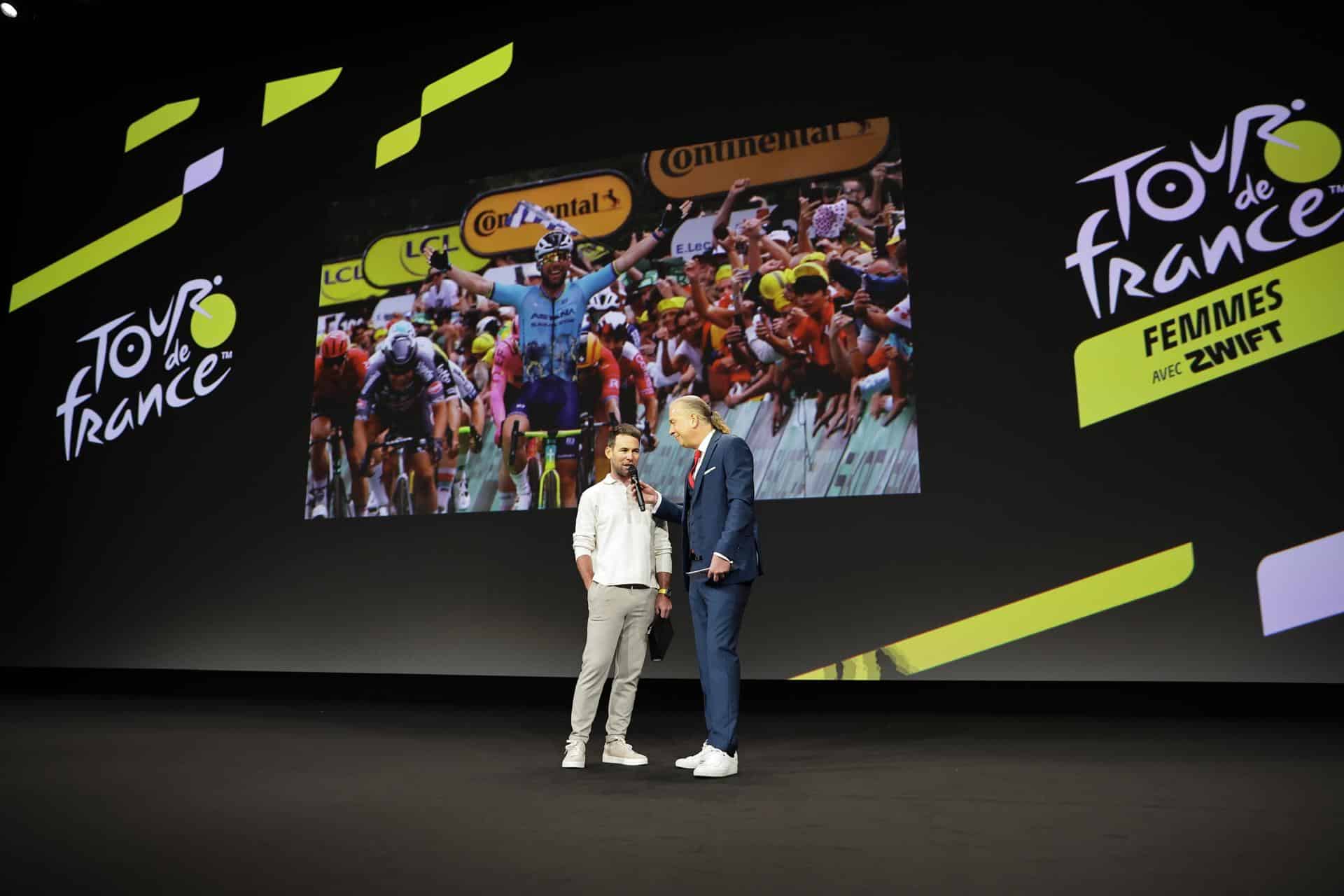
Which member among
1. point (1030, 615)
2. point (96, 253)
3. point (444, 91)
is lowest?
point (1030, 615)

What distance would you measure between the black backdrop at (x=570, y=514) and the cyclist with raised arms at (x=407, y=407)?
1.16 feet

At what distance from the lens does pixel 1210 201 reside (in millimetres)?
4719

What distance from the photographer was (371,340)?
237 inches

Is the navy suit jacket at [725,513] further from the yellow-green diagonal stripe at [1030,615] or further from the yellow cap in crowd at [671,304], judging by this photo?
the yellow cap in crowd at [671,304]

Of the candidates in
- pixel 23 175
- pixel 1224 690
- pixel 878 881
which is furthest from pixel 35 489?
pixel 1224 690

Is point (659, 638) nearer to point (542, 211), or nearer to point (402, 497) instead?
point (402, 497)

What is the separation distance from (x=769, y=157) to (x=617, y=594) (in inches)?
122

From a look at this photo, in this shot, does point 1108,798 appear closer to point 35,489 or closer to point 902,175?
point 902,175

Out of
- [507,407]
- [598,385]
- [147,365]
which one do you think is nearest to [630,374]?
[598,385]

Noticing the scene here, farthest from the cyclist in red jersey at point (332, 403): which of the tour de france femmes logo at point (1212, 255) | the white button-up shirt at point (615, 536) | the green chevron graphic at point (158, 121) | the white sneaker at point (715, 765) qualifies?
the tour de france femmes logo at point (1212, 255)

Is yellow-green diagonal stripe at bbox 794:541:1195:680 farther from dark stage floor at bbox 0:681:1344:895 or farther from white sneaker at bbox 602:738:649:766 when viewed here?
white sneaker at bbox 602:738:649:766

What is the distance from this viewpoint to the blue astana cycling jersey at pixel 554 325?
5.53 meters

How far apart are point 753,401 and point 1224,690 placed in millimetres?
2599

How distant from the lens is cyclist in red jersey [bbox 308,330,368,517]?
6000 mm
